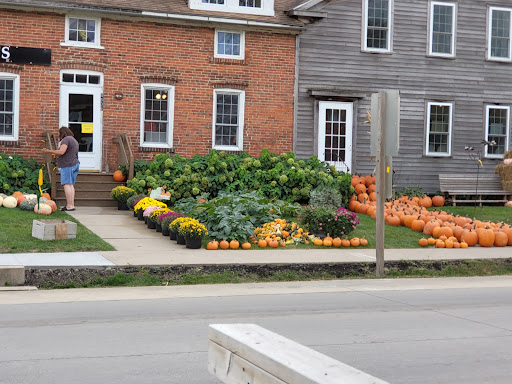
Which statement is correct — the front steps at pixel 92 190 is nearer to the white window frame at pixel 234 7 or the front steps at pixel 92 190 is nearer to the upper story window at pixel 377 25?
the white window frame at pixel 234 7

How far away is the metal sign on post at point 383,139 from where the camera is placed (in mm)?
11883

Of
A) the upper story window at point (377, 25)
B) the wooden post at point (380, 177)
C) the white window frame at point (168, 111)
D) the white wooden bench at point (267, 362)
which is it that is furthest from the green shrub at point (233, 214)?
the white wooden bench at point (267, 362)

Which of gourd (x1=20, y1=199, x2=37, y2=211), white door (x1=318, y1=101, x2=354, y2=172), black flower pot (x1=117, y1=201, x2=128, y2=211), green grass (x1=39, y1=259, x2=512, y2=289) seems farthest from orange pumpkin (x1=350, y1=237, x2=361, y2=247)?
white door (x1=318, y1=101, x2=354, y2=172)

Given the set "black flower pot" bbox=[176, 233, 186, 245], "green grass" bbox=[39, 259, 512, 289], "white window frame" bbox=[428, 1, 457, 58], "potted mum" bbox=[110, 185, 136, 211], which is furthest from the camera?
"white window frame" bbox=[428, 1, 457, 58]

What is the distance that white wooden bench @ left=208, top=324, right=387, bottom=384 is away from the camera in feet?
10.6

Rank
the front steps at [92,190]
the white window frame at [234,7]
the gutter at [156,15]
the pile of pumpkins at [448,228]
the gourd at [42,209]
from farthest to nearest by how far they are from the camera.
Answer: the white window frame at [234,7], the gutter at [156,15], the front steps at [92,190], the gourd at [42,209], the pile of pumpkins at [448,228]

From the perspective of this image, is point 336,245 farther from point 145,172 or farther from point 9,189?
point 9,189

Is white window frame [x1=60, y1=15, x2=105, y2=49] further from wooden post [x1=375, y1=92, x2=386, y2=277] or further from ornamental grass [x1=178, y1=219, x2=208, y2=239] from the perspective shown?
wooden post [x1=375, y1=92, x2=386, y2=277]

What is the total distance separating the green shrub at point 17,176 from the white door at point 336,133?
8331mm

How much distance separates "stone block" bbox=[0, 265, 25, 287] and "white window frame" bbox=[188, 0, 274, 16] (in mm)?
12501

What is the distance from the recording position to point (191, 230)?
43.8 ft

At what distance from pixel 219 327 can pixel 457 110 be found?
21763 mm

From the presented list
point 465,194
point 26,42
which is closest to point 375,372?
point 26,42

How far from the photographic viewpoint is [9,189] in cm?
1823
